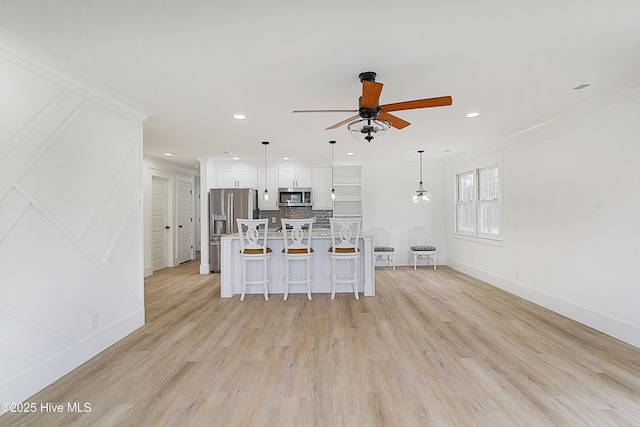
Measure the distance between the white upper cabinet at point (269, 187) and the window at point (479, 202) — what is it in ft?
13.4

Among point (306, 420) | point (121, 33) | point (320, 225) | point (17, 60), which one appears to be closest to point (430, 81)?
point (121, 33)

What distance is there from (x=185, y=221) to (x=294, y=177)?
3228mm

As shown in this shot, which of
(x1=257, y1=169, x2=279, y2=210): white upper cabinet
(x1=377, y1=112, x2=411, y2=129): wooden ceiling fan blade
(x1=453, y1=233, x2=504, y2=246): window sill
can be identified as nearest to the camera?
(x1=377, y1=112, x2=411, y2=129): wooden ceiling fan blade

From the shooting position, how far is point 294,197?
23.6 feet

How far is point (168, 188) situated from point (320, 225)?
3.73 metres

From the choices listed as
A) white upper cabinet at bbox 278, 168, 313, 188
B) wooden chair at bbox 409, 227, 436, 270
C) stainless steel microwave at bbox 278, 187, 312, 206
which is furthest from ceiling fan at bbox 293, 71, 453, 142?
wooden chair at bbox 409, 227, 436, 270

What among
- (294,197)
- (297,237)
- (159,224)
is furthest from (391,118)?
(159,224)

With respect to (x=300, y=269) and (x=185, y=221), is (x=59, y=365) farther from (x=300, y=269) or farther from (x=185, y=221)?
(x=185, y=221)

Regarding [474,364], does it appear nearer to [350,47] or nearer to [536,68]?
[536,68]

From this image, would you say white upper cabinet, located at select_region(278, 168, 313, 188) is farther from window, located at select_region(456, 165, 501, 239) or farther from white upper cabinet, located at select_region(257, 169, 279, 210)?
window, located at select_region(456, 165, 501, 239)

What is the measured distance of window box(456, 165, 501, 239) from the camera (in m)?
5.53

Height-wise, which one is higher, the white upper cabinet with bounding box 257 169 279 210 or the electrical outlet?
the white upper cabinet with bounding box 257 169 279 210

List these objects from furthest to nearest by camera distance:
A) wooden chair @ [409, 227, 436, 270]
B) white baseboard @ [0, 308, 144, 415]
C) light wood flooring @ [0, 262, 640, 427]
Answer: wooden chair @ [409, 227, 436, 270] < white baseboard @ [0, 308, 144, 415] < light wood flooring @ [0, 262, 640, 427]

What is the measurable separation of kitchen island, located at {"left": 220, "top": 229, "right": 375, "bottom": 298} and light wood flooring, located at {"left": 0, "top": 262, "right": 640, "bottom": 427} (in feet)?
2.48
